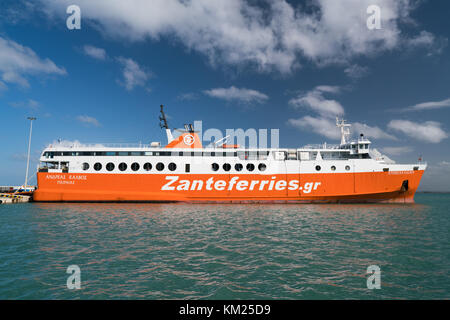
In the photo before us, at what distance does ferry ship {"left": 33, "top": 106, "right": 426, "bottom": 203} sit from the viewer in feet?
65.9

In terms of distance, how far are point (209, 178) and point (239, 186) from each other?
9.21 feet

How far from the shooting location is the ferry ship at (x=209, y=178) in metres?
20.1

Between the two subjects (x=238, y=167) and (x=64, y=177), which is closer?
(x=64, y=177)

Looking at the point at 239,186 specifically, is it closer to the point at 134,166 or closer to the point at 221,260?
the point at 134,166

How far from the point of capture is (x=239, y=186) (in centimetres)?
2047

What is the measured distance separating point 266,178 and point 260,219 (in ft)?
26.3

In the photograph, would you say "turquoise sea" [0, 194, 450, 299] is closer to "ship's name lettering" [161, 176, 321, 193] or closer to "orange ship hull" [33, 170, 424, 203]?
"orange ship hull" [33, 170, 424, 203]

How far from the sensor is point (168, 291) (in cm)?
476
